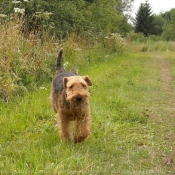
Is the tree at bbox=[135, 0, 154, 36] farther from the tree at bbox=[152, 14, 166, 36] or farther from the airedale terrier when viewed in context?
the airedale terrier

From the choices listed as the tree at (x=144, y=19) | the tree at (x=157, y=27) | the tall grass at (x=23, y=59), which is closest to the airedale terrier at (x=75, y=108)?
the tall grass at (x=23, y=59)

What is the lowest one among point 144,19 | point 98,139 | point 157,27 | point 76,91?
point 98,139

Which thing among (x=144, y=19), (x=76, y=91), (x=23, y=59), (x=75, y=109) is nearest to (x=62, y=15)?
(x=23, y=59)

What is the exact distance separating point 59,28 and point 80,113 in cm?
985

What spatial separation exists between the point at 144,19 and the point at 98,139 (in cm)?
5005

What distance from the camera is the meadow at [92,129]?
3049 millimetres

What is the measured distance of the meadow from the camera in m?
3.05

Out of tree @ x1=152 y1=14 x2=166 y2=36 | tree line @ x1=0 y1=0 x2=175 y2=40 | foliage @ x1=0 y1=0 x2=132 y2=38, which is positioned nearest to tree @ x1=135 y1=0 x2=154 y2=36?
tree @ x1=152 y1=14 x2=166 y2=36

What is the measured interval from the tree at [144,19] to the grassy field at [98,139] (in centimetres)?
4718

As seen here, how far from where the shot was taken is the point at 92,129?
4.26 meters

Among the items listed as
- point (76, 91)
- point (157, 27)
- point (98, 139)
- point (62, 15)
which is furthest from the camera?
point (157, 27)

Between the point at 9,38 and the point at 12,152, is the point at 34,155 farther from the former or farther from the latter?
the point at 9,38

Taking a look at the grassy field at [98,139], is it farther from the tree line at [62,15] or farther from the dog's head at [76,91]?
the tree line at [62,15]

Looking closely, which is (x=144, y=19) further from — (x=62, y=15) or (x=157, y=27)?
(x=62, y=15)
